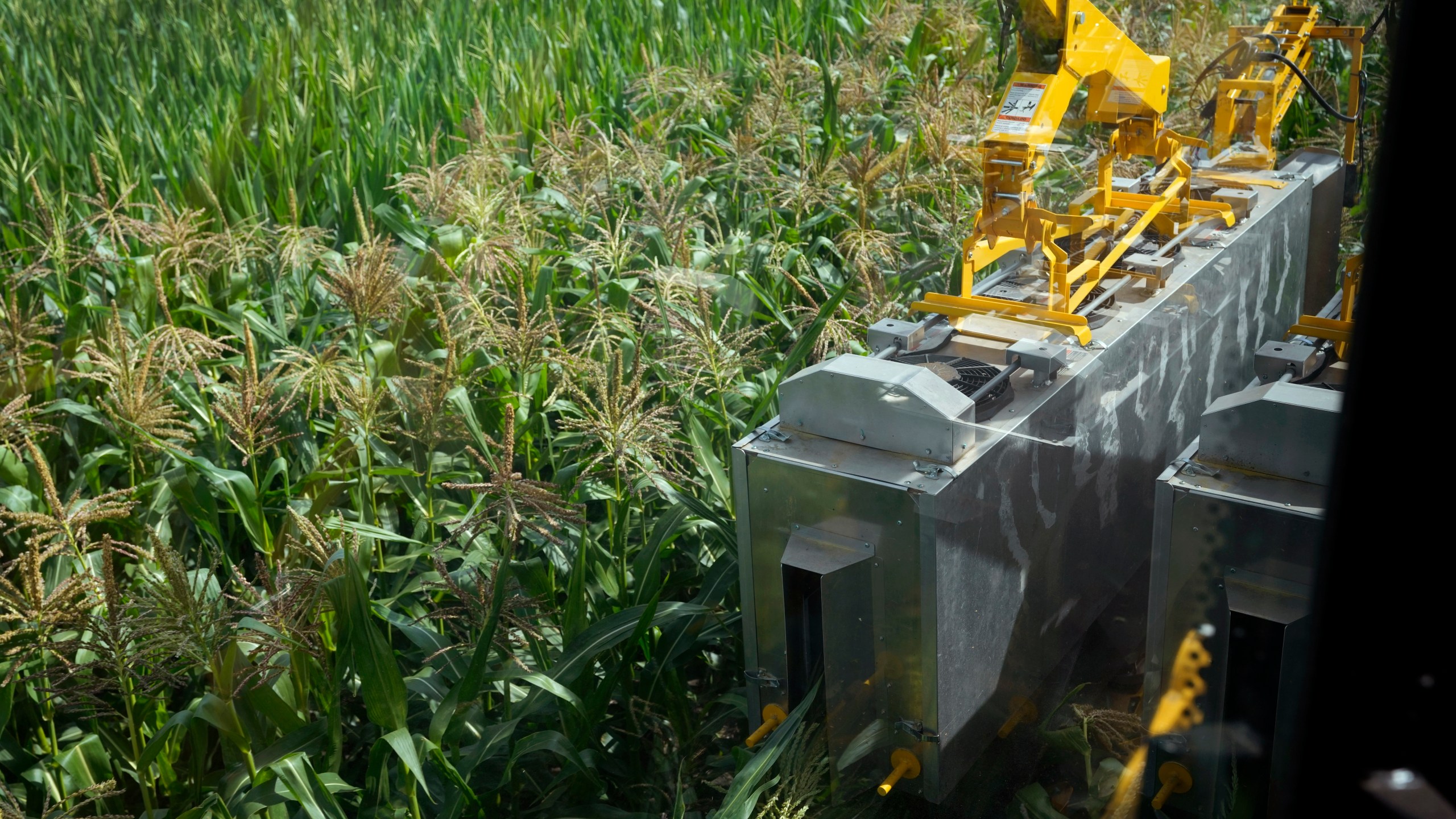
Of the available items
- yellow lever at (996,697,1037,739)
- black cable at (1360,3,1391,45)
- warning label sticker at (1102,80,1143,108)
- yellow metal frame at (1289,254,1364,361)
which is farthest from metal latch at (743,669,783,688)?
warning label sticker at (1102,80,1143,108)

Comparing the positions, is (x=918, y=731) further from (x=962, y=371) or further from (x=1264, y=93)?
(x=1264, y=93)

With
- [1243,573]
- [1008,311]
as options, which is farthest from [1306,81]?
[1243,573]

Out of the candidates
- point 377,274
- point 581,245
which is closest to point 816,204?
point 581,245

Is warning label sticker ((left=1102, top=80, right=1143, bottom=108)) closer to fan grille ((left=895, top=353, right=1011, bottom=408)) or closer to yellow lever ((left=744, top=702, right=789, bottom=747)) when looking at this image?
fan grille ((left=895, top=353, right=1011, bottom=408))

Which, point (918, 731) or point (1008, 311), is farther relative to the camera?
point (1008, 311)

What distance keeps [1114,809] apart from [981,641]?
39 cm

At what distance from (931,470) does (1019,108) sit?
3.31ft

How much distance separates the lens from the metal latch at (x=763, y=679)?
2.43 metres

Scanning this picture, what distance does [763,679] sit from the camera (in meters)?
2.45

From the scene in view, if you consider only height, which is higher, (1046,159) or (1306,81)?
(1306,81)

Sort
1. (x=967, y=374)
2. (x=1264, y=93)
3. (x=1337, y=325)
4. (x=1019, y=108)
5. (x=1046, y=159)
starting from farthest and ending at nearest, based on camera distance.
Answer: (x=1264, y=93) < (x=1046, y=159) < (x=1019, y=108) < (x=967, y=374) < (x=1337, y=325)

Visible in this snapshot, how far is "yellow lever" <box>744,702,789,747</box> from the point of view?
2.42 metres

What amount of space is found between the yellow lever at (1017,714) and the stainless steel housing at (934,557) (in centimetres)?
2

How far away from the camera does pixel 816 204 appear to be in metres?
4.49
